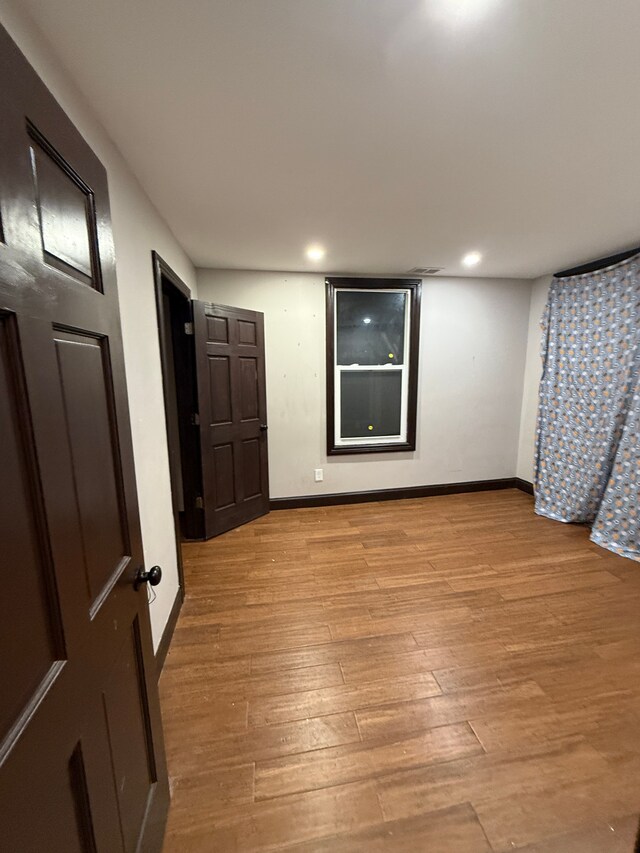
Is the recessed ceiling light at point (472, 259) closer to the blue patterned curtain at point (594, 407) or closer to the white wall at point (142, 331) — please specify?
the blue patterned curtain at point (594, 407)

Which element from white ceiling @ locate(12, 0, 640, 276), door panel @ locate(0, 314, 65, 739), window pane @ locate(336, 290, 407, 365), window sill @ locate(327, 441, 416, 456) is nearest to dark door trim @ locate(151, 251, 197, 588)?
white ceiling @ locate(12, 0, 640, 276)

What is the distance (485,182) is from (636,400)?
2062mm

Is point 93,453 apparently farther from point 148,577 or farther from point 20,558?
point 148,577

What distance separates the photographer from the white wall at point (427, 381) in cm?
329

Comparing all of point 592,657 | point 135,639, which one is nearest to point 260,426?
point 135,639

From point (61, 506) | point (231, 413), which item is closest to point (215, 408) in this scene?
point (231, 413)

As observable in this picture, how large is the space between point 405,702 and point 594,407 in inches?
108

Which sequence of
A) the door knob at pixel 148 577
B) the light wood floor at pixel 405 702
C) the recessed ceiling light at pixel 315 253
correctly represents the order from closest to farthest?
1. the door knob at pixel 148 577
2. the light wood floor at pixel 405 702
3. the recessed ceiling light at pixel 315 253

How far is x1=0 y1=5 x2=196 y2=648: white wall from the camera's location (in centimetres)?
126

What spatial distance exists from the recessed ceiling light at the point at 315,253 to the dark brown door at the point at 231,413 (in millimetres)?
685

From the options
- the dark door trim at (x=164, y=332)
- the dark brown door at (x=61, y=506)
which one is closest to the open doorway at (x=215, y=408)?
the dark door trim at (x=164, y=332)

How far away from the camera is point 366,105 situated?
45.8 inches

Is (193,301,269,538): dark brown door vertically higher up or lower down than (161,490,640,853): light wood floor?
higher up

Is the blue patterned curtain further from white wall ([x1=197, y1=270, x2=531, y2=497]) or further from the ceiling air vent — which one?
the ceiling air vent
